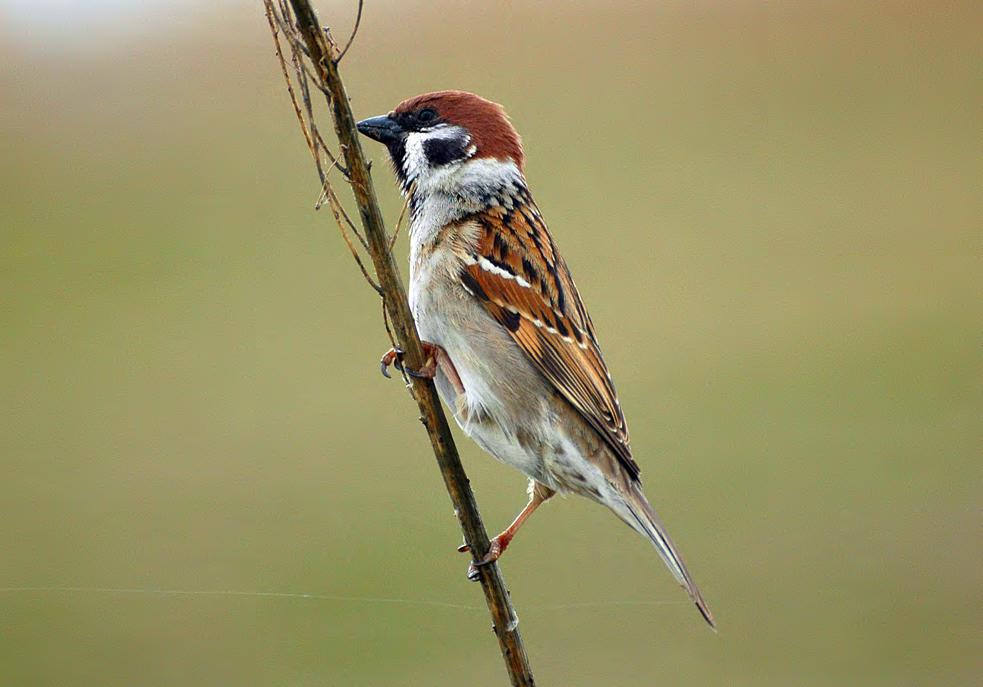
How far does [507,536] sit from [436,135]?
50.4 inches

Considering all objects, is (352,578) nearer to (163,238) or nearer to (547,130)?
(163,238)

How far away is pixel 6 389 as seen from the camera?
9930 millimetres

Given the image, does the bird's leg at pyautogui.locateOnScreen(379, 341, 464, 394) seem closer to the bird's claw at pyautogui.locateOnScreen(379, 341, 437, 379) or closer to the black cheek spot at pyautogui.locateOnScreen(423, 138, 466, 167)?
the bird's claw at pyautogui.locateOnScreen(379, 341, 437, 379)

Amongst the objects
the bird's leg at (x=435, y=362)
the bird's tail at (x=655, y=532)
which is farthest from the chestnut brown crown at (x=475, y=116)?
the bird's tail at (x=655, y=532)

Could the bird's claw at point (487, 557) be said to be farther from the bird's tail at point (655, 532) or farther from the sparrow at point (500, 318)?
the bird's tail at point (655, 532)

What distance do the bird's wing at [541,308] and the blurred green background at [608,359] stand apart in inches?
30.0

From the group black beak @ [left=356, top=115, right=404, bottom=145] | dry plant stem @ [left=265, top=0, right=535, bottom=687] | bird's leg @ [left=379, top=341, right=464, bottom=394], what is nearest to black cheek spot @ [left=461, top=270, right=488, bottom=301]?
bird's leg @ [left=379, top=341, right=464, bottom=394]

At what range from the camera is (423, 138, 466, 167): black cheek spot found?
12.7 feet

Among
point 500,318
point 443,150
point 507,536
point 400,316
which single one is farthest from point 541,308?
point 400,316

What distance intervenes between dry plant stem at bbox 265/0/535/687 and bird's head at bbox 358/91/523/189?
1035 millimetres

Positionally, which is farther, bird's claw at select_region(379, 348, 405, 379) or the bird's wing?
the bird's wing

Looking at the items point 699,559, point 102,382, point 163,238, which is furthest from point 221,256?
point 699,559

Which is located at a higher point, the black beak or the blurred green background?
the black beak

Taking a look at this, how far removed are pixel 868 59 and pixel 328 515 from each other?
37.3ft
